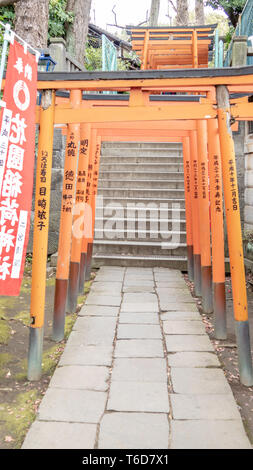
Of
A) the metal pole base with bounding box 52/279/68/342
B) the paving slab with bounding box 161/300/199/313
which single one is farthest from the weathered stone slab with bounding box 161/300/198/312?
the metal pole base with bounding box 52/279/68/342

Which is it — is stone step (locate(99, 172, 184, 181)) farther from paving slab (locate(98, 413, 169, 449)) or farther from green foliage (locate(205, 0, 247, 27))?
green foliage (locate(205, 0, 247, 27))

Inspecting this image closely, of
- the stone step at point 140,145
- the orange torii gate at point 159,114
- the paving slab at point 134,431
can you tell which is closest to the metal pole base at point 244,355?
the orange torii gate at point 159,114

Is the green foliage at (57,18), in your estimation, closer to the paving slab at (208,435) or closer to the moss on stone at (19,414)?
the moss on stone at (19,414)

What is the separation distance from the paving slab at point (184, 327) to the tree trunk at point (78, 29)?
34.7ft

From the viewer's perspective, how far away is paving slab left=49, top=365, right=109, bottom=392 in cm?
353

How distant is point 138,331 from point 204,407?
185 centimetres

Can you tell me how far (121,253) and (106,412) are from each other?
5.65 metres

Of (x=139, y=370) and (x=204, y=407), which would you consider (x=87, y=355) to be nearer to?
(x=139, y=370)

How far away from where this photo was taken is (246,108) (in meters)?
3.92

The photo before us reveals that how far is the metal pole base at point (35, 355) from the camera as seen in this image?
3840 millimetres

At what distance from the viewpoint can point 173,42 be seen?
1187 cm

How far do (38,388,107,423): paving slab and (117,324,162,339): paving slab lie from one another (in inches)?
55.9

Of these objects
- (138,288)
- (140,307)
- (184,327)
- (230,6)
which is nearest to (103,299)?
(140,307)
